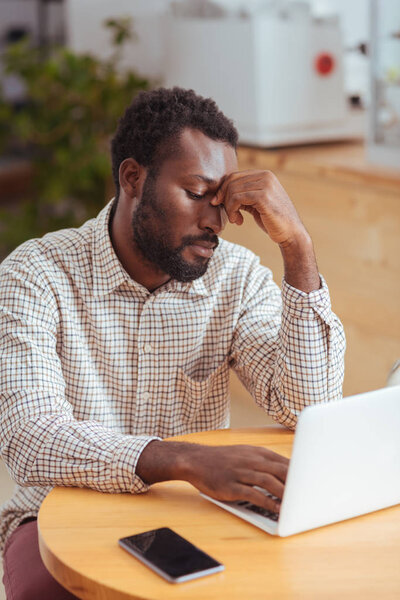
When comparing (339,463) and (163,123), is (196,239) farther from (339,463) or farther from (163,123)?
(339,463)

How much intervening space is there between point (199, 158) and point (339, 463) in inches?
25.1

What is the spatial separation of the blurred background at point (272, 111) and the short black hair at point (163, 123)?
1293 millimetres

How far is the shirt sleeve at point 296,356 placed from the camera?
1.46 m

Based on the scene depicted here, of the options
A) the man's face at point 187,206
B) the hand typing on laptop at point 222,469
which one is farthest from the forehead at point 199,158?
the hand typing on laptop at point 222,469

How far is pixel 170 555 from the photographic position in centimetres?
103

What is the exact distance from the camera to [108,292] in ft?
5.11

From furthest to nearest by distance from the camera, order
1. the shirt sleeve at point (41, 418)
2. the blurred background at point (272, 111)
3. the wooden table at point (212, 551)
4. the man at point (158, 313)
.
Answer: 1. the blurred background at point (272, 111)
2. the man at point (158, 313)
3. the shirt sleeve at point (41, 418)
4. the wooden table at point (212, 551)

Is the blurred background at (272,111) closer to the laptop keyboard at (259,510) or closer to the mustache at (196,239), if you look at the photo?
the mustache at (196,239)

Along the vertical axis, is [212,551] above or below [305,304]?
below

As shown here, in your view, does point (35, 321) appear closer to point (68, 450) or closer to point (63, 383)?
point (63, 383)

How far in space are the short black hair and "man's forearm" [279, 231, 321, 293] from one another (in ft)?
0.71

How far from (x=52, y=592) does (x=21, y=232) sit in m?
2.50

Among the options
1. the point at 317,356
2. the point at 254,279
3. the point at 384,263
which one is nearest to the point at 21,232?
the point at 384,263

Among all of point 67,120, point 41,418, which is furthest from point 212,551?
point 67,120
